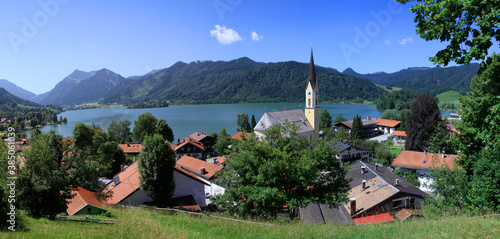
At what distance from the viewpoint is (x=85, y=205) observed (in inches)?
491

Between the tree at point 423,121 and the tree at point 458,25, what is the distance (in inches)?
1230

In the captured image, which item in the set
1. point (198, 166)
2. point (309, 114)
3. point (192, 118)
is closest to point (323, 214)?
point (198, 166)

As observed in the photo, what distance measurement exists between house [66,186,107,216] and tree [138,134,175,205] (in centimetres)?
251

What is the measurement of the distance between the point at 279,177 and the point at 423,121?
29.4m

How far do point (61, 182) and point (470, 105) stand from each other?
1740 cm

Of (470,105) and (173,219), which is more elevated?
(470,105)

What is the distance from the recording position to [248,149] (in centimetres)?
985

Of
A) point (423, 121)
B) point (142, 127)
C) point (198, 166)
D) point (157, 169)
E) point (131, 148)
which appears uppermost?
point (423, 121)

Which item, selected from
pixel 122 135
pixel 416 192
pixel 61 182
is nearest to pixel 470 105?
pixel 416 192

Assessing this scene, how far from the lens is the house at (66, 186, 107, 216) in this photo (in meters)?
12.1

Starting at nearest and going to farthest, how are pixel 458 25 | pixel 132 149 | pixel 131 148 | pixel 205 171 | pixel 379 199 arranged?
pixel 458 25
pixel 379 199
pixel 205 171
pixel 132 149
pixel 131 148

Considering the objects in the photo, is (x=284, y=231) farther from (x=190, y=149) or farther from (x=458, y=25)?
(x=190, y=149)

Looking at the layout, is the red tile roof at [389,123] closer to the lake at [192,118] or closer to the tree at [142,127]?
the lake at [192,118]

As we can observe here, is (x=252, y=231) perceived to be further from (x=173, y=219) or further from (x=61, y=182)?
(x=61, y=182)
